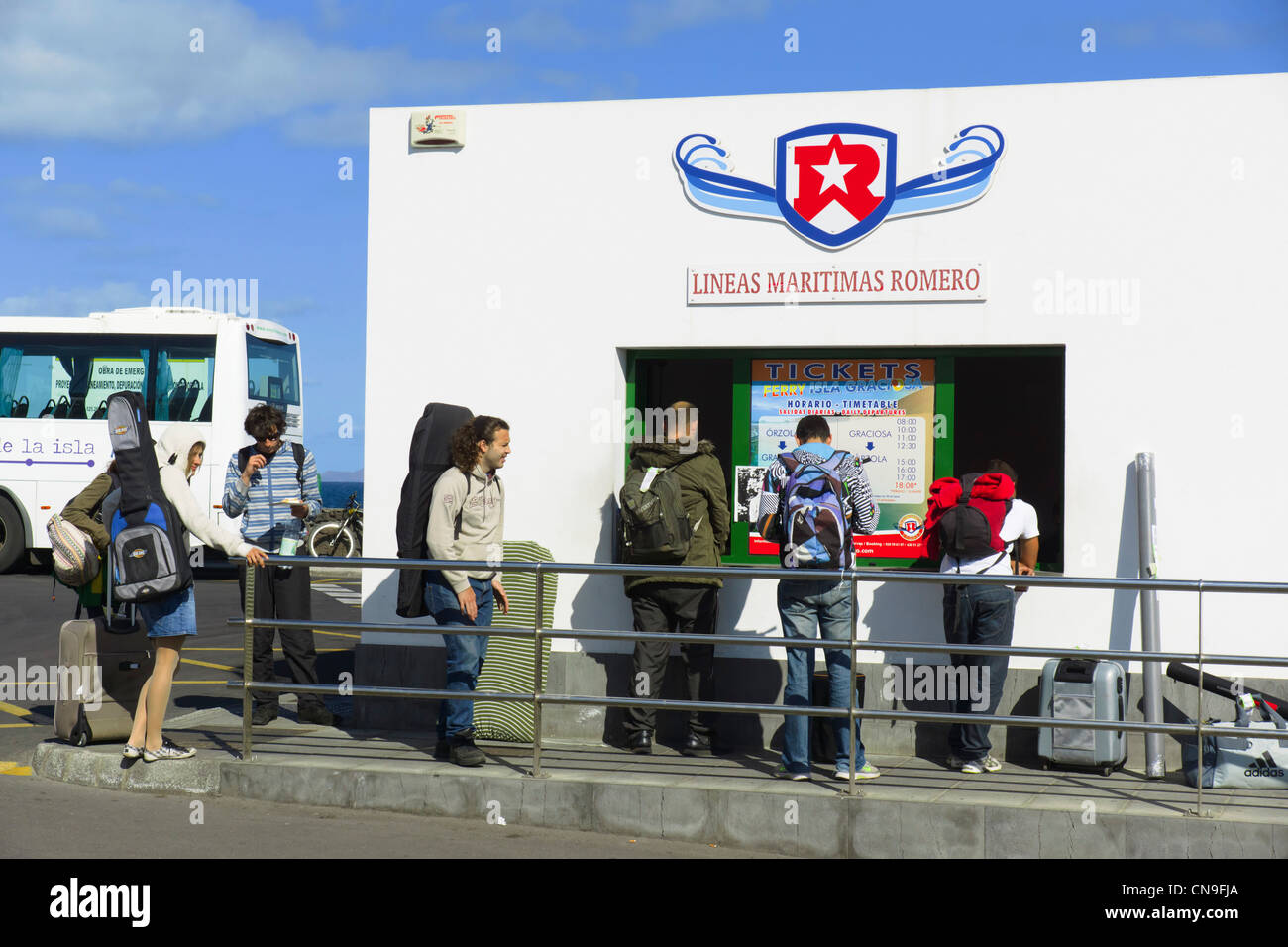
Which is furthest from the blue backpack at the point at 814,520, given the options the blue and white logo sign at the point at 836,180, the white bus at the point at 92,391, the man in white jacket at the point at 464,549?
the white bus at the point at 92,391

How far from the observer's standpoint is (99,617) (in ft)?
24.6

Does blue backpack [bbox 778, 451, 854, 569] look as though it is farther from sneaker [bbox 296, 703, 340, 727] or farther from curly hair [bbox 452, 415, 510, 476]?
sneaker [bbox 296, 703, 340, 727]

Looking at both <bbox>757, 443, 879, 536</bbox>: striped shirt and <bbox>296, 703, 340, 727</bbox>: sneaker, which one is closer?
<bbox>757, 443, 879, 536</bbox>: striped shirt

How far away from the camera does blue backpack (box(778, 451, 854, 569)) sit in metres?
6.91

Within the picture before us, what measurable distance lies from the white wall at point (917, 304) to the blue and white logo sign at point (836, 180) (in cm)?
7

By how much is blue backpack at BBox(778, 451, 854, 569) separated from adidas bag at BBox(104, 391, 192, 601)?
3.11m

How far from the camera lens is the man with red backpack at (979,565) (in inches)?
283

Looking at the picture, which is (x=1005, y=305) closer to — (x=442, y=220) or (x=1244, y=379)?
(x=1244, y=379)

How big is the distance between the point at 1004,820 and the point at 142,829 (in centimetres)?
394

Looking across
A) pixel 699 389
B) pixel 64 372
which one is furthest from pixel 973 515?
pixel 64 372

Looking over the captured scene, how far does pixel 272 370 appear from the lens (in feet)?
70.5

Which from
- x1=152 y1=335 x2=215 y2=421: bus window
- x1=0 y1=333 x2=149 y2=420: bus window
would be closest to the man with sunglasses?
x1=152 y1=335 x2=215 y2=421: bus window

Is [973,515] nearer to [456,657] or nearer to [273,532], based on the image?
[456,657]
